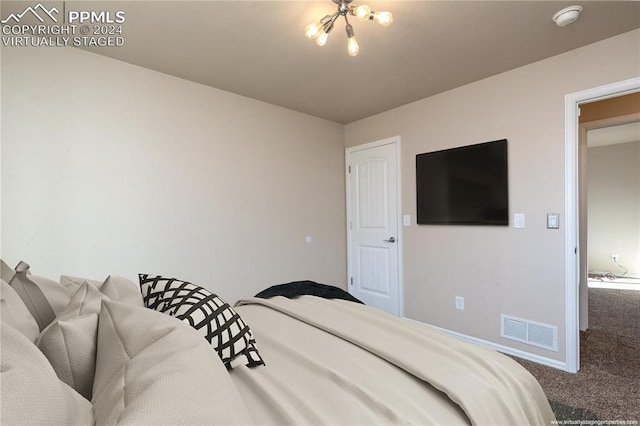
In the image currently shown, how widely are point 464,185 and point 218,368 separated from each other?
9.57ft

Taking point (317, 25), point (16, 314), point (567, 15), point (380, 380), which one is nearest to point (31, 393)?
point (16, 314)

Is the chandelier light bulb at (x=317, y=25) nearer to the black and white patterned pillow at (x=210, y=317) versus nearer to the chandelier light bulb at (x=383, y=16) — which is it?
the chandelier light bulb at (x=383, y=16)

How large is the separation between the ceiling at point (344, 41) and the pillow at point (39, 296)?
1614 mm

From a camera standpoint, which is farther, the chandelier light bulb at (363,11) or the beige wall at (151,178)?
the beige wall at (151,178)

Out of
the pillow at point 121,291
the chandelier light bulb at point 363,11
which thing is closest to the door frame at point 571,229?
the chandelier light bulb at point 363,11

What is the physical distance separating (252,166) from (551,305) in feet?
9.82

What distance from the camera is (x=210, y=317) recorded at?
107 centimetres

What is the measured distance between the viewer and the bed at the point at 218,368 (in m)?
0.55

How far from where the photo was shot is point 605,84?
227 cm

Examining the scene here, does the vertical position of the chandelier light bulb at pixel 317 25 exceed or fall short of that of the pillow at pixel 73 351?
it exceeds it

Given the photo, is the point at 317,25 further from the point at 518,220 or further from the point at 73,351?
the point at 518,220

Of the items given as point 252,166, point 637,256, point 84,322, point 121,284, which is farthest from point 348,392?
point 637,256

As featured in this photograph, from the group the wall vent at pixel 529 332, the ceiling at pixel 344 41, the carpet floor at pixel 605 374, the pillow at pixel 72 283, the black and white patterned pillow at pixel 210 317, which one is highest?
the ceiling at pixel 344 41

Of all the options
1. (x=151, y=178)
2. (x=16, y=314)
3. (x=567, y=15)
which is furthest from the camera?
(x=151, y=178)
